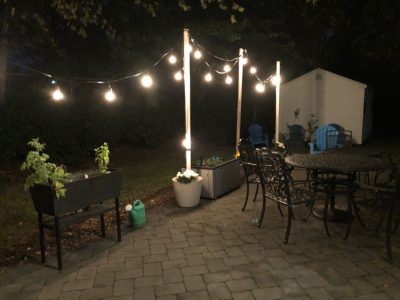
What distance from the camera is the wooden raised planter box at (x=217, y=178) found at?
19.5 feet

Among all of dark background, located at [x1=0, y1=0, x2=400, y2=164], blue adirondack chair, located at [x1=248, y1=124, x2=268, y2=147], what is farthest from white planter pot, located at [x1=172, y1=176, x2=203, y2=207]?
blue adirondack chair, located at [x1=248, y1=124, x2=268, y2=147]

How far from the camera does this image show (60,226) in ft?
12.2

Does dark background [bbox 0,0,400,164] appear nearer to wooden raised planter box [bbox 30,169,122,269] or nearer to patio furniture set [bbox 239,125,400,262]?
wooden raised planter box [bbox 30,169,122,269]

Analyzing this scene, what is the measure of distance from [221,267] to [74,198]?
1745mm

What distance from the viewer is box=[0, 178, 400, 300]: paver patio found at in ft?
10.4

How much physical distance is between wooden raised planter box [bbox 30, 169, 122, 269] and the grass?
1140 millimetres

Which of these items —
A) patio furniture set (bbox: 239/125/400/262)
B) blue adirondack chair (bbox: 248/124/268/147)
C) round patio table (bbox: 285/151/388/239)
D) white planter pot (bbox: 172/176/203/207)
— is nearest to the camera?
patio furniture set (bbox: 239/125/400/262)

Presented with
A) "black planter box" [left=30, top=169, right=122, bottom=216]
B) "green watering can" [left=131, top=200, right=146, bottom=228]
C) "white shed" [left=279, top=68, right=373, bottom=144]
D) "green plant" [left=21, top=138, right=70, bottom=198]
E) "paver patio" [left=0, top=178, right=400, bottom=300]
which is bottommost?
"paver patio" [left=0, top=178, right=400, bottom=300]

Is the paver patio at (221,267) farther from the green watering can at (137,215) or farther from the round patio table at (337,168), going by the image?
the round patio table at (337,168)

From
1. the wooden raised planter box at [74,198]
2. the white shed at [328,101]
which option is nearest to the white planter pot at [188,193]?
the wooden raised planter box at [74,198]

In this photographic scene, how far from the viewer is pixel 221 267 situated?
362cm

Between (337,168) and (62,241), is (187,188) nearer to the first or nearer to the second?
(62,241)

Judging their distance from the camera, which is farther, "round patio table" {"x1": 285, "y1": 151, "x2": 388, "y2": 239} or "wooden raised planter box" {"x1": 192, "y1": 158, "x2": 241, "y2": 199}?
"wooden raised planter box" {"x1": 192, "y1": 158, "x2": 241, "y2": 199}

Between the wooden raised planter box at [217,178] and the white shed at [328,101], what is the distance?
667cm
